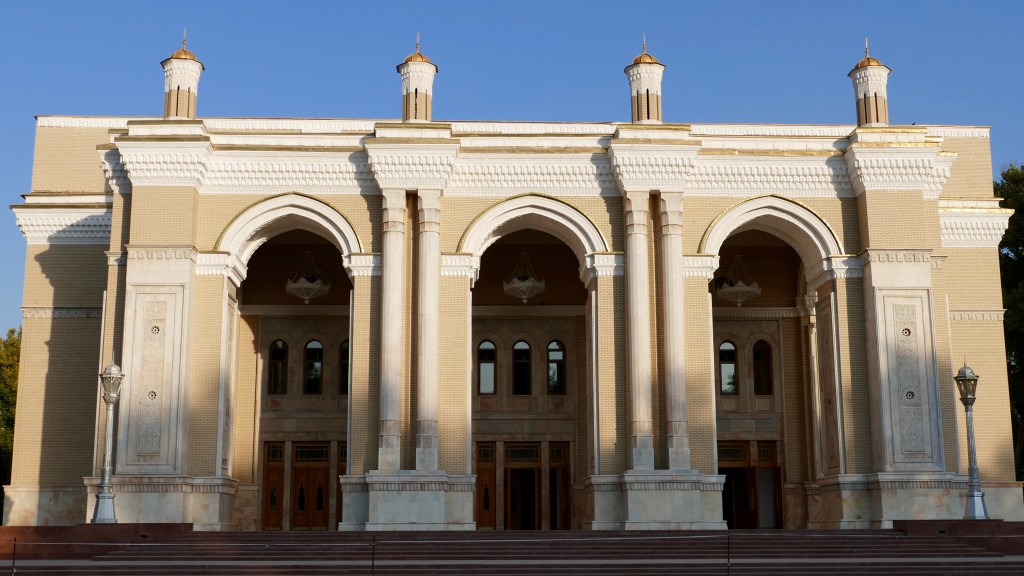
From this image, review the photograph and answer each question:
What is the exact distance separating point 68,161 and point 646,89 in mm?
15791

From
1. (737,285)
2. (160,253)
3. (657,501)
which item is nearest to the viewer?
(657,501)

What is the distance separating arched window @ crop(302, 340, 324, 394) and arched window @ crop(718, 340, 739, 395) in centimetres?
1084

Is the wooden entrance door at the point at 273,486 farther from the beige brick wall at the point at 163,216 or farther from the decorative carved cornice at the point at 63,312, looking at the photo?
the beige brick wall at the point at 163,216

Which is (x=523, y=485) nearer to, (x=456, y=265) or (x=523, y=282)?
(x=523, y=282)

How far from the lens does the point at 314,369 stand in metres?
32.6

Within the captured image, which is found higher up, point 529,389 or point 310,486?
point 529,389

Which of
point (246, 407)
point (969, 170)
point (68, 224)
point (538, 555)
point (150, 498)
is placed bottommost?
point (538, 555)

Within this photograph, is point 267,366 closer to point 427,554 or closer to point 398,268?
point 398,268

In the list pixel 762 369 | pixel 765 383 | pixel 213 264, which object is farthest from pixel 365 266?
pixel 765 383

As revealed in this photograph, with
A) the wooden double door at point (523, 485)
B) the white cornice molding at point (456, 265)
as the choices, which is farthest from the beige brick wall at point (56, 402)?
the wooden double door at point (523, 485)

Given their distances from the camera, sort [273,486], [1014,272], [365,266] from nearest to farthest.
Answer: [365,266], [273,486], [1014,272]

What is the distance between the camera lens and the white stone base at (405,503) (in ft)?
83.5

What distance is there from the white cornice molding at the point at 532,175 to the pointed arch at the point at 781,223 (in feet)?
8.41

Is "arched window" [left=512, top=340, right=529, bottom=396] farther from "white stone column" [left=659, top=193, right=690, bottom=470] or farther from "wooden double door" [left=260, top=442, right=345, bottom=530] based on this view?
"white stone column" [left=659, top=193, right=690, bottom=470]
